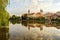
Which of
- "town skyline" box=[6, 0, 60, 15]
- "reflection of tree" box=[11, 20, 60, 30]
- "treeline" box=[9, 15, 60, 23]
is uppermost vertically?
"town skyline" box=[6, 0, 60, 15]

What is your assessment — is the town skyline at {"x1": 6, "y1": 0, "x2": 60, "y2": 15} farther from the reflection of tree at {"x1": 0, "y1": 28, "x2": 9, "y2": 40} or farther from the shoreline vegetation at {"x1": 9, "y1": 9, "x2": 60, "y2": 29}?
the reflection of tree at {"x1": 0, "y1": 28, "x2": 9, "y2": 40}

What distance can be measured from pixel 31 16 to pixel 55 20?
1.31 ft

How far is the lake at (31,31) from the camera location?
6.99 ft

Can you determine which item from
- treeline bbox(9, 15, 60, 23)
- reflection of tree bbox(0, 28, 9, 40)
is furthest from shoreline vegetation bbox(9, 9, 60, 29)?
reflection of tree bbox(0, 28, 9, 40)

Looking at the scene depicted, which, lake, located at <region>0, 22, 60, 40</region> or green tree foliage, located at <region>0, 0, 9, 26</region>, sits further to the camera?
green tree foliage, located at <region>0, 0, 9, 26</region>

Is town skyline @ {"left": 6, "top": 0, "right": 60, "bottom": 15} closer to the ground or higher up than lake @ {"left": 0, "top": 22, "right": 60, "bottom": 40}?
higher up

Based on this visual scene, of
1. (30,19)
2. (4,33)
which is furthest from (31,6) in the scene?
(4,33)

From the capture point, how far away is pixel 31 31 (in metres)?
2.17

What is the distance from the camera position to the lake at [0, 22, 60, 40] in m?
2.13

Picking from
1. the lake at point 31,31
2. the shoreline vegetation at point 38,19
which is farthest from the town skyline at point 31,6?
the lake at point 31,31

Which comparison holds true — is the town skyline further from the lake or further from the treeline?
the lake

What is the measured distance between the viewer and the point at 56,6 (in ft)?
7.02

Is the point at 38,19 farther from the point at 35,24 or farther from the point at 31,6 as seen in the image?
the point at 31,6

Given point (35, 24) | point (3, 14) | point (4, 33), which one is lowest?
point (4, 33)
